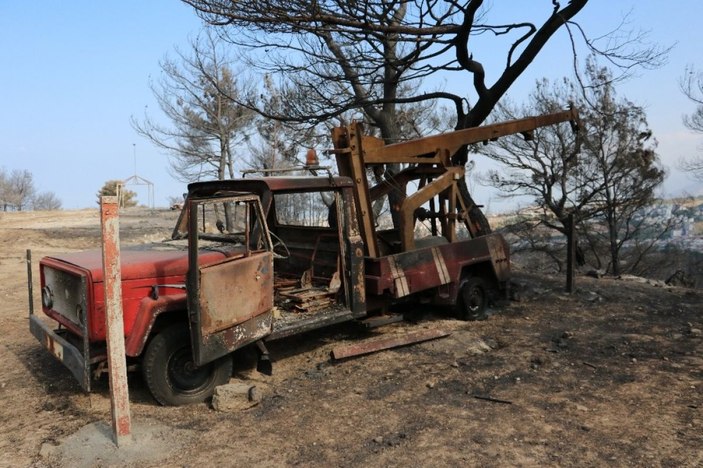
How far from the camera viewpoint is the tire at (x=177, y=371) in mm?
4809

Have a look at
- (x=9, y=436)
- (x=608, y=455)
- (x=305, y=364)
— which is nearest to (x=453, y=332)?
(x=305, y=364)

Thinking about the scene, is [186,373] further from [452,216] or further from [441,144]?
[441,144]

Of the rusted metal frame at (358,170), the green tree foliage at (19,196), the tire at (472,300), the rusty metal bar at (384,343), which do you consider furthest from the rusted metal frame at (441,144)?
the green tree foliage at (19,196)

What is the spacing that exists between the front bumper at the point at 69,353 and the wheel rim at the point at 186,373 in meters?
0.68

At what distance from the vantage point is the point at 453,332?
7.01 metres

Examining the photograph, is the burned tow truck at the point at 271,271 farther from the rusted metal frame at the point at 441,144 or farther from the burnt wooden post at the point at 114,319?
the burnt wooden post at the point at 114,319

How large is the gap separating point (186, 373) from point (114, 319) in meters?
1.28

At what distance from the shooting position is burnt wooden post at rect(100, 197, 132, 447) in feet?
12.7

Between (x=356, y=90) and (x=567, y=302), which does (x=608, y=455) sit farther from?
(x=356, y=90)

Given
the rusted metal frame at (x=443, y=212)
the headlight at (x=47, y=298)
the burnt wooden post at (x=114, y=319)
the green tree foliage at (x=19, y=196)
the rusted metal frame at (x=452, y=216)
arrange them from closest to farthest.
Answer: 1. the burnt wooden post at (x=114, y=319)
2. the headlight at (x=47, y=298)
3. the rusted metal frame at (x=452, y=216)
4. the rusted metal frame at (x=443, y=212)
5. the green tree foliage at (x=19, y=196)

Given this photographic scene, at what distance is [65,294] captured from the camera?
5.18m

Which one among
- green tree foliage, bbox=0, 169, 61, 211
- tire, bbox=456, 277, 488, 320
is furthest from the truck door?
green tree foliage, bbox=0, 169, 61, 211

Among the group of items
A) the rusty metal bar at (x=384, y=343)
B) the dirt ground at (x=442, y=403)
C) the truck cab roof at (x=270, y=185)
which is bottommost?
the dirt ground at (x=442, y=403)


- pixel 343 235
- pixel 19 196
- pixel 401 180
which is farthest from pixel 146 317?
pixel 19 196
